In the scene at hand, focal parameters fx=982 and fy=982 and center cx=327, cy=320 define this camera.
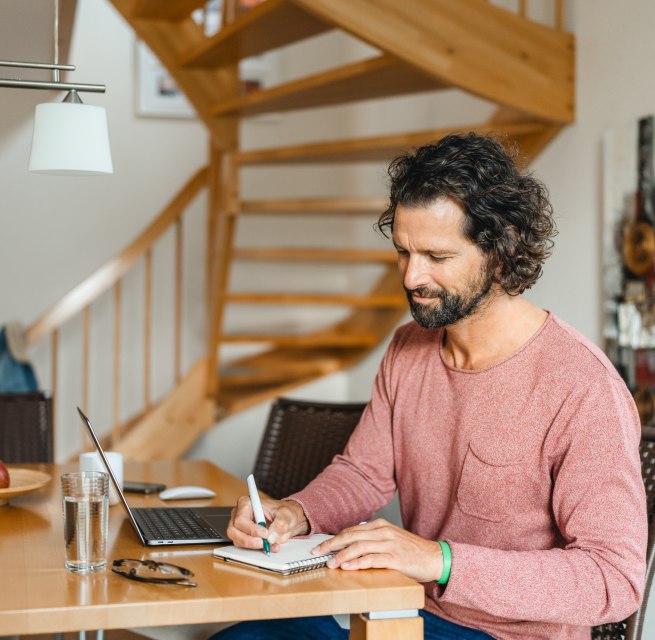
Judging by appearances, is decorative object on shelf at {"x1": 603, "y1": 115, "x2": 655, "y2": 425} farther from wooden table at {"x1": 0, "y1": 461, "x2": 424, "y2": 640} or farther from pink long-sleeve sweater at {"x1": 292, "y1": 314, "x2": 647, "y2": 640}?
wooden table at {"x1": 0, "y1": 461, "x2": 424, "y2": 640}

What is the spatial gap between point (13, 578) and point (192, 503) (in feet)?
2.12

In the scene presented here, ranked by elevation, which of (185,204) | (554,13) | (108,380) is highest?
(554,13)

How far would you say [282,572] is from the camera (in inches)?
53.9

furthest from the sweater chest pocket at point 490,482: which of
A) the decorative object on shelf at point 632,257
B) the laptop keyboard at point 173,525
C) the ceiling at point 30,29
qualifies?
the ceiling at point 30,29

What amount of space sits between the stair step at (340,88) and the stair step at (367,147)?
0.50ft

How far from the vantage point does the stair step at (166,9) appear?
333 cm

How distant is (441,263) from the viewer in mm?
1738

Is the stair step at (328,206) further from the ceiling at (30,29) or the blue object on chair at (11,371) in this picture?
the blue object on chair at (11,371)

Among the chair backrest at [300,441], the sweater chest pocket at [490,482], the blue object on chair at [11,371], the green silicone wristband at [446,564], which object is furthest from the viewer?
the blue object on chair at [11,371]

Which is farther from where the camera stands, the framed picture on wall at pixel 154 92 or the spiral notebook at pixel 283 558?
the framed picture on wall at pixel 154 92

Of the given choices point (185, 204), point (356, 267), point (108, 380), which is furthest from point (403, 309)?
point (108, 380)

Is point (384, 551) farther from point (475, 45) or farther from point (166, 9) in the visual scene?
point (166, 9)

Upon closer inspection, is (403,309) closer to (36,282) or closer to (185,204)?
(185,204)

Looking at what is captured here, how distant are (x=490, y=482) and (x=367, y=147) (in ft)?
6.71
